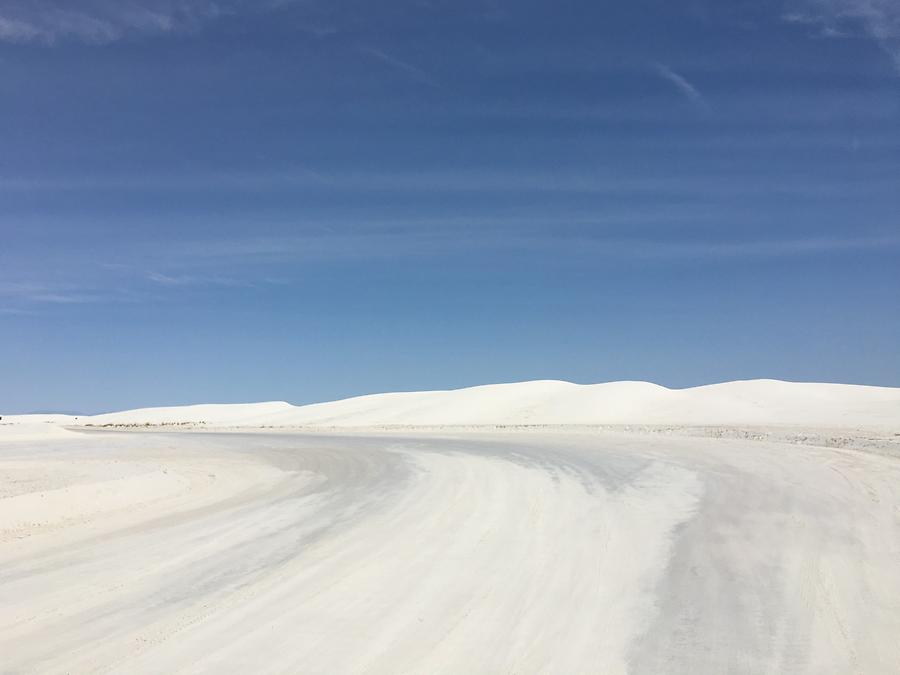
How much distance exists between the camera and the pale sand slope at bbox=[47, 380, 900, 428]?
41094 millimetres

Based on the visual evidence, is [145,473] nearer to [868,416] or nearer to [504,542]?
[504,542]

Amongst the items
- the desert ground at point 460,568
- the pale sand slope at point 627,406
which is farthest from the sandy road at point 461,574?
the pale sand slope at point 627,406

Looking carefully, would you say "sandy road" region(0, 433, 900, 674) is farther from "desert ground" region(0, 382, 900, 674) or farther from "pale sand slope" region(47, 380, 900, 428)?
"pale sand slope" region(47, 380, 900, 428)

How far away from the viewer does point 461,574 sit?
7.50 metres

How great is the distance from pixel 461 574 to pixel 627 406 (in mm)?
47547

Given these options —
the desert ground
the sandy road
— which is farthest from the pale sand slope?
the sandy road

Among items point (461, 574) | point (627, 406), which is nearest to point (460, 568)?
point (461, 574)

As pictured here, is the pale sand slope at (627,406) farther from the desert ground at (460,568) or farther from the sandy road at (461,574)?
the sandy road at (461,574)

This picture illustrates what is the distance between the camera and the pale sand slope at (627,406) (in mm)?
41094

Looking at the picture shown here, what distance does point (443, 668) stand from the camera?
507 centimetres

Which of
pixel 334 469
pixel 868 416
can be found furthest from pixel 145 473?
pixel 868 416

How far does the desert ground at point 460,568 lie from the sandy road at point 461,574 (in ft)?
0.11

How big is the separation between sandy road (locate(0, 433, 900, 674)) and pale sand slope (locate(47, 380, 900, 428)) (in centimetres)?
2447

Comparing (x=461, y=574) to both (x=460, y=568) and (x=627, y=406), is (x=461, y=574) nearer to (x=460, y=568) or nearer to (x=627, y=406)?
(x=460, y=568)
